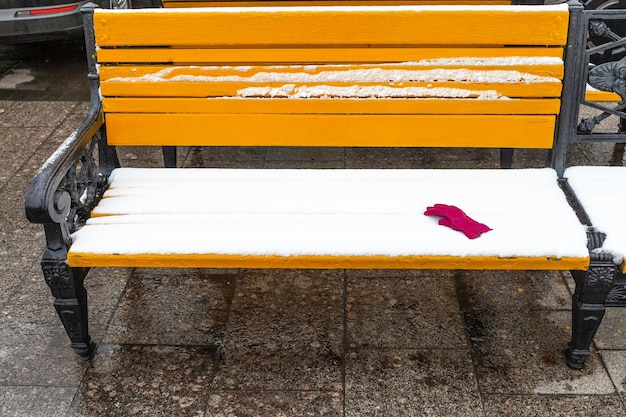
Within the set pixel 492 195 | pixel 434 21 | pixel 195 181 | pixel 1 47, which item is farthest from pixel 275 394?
pixel 1 47

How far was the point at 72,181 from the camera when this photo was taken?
3.44 metres

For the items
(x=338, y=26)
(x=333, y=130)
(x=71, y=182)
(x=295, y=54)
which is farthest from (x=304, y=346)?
(x=338, y=26)

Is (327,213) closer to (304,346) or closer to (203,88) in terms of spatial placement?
(304,346)

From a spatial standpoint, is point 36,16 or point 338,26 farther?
point 36,16

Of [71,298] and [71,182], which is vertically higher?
[71,182]

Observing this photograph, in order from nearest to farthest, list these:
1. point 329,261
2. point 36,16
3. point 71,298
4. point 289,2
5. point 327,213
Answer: point 329,261 → point 71,298 → point 327,213 → point 289,2 → point 36,16

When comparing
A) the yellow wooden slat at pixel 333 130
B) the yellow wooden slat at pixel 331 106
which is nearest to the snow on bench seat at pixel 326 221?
the yellow wooden slat at pixel 333 130

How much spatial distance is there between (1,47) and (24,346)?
17.0 ft

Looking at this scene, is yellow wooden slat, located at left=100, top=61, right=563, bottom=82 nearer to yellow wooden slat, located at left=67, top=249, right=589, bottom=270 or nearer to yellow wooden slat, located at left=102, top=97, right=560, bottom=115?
yellow wooden slat, located at left=102, top=97, right=560, bottom=115

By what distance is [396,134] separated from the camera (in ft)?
12.6

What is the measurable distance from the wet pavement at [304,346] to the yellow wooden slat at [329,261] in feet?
1.78

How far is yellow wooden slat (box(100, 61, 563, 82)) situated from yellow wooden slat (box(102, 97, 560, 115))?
13cm

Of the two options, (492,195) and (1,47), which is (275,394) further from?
(1,47)

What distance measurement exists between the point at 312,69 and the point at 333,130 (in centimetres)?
32
